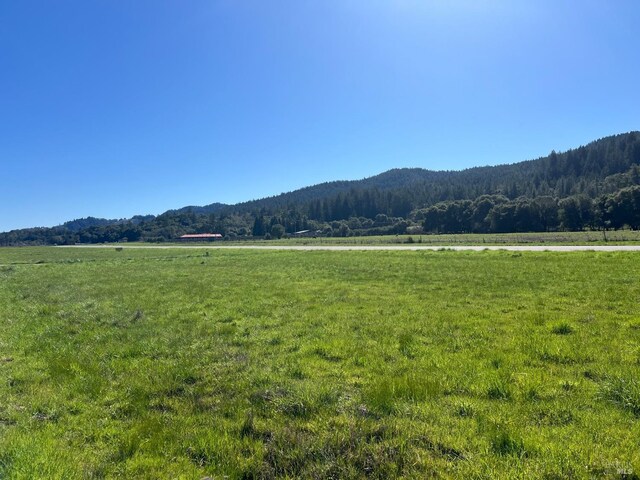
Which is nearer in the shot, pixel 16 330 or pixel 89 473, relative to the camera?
pixel 89 473

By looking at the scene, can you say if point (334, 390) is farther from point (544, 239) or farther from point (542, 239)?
point (542, 239)

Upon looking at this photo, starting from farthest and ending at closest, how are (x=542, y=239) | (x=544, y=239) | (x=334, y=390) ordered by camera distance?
(x=542, y=239), (x=544, y=239), (x=334, y=390)

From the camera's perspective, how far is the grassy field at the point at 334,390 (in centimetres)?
511

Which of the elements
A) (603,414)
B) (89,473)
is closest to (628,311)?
(603,414)

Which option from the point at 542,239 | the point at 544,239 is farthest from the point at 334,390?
the point at 542,239

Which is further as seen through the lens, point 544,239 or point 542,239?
point 542,239

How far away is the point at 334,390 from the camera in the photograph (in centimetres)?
732

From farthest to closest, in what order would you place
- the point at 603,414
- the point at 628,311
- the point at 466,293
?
the point at 466,293 → the point at 628,311 → the point at 603,414

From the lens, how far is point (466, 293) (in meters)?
17.0

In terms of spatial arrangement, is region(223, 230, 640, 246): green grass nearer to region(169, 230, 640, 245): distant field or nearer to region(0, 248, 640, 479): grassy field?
region(169, 230, 640, 245): distant field

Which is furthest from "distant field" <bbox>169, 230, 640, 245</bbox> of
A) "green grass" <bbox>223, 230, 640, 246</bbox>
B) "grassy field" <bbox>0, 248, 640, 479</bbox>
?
"grassy field" <bbox>0, 248, 640, 479</bbox>

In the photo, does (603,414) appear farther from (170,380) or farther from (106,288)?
(106,288)

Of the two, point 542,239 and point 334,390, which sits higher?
point 334,390

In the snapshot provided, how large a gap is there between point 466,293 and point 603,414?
11.4 metres
